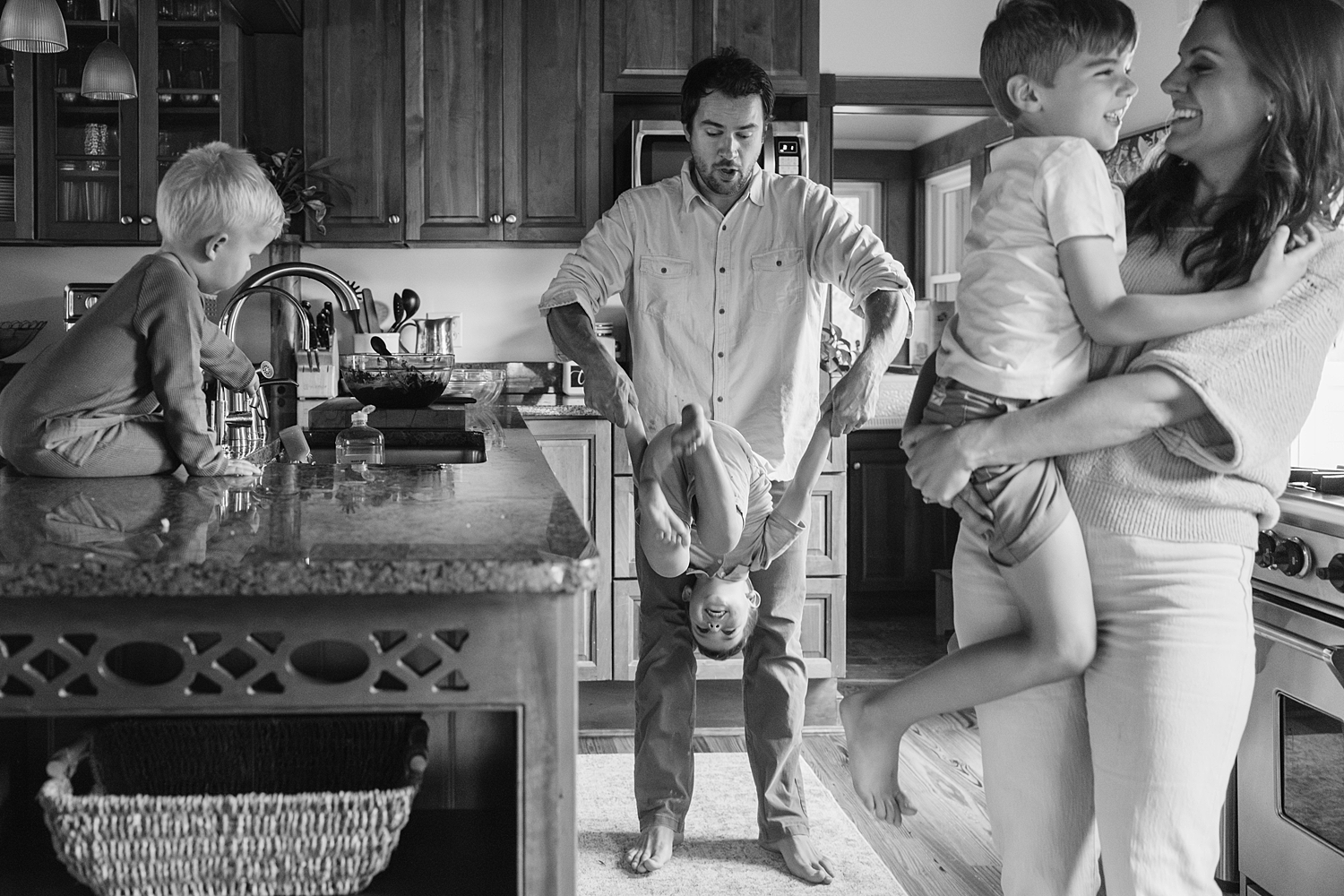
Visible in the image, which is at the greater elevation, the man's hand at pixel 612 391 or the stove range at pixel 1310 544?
the man's hand at pixel 612 391

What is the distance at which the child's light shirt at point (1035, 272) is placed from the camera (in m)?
1.39

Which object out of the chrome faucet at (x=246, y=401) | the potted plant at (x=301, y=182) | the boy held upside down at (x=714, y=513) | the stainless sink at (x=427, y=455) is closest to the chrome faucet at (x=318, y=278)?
the chrome faucet at (x=246, y=401)

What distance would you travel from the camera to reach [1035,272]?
142 cm

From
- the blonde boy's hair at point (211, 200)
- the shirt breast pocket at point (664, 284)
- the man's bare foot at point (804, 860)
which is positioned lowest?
the man's bare foot at point (804, 860)

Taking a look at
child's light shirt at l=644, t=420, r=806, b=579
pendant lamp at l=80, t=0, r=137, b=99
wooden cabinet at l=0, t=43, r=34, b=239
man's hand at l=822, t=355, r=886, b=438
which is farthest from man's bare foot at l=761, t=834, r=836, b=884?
wooden cabinet at l=0, t=43, r=34, b=239

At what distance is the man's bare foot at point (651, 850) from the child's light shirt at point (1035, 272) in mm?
1585

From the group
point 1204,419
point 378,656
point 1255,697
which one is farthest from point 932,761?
point 378,656

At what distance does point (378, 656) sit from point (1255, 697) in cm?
178

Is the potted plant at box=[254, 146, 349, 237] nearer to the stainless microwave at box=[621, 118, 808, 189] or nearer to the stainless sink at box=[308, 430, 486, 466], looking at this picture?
the stainless microwave at box=[621, 118, 808, 189]

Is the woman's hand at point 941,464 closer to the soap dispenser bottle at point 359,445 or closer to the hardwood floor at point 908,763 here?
the soap dispenser bottle at point 359,445

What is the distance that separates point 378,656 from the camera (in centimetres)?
117

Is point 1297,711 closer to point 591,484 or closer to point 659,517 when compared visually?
point 659,517

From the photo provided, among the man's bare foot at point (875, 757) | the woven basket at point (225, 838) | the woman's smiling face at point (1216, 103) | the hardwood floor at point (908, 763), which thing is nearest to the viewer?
the woven basket at point (225, 838)

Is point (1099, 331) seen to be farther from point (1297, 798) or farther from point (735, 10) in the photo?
point (735, 10)
